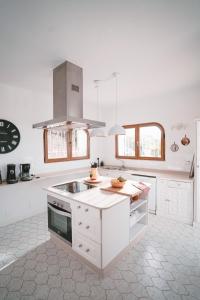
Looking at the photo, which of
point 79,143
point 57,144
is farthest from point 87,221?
point 79,143

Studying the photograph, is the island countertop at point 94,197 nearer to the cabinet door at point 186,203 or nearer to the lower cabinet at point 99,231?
the lower cabinet at point 99,231

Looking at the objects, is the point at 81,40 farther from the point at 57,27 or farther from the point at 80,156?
the point at 80,156

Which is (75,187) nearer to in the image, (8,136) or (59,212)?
(59,212)

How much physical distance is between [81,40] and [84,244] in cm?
241

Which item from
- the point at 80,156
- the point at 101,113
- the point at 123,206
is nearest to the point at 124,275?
the point at 123,206

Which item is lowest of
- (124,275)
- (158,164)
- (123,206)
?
(124,275)

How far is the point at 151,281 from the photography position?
183 centimetres

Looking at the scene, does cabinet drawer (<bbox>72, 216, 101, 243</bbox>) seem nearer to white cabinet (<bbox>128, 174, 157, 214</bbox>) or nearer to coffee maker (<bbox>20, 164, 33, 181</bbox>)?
coffee maker (<bbox>20, 164, 33, 181</bbox>)

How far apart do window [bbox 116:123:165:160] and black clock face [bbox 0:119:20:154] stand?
2.82m

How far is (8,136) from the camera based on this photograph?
3160mm

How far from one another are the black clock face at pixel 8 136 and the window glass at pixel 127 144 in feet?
9.26

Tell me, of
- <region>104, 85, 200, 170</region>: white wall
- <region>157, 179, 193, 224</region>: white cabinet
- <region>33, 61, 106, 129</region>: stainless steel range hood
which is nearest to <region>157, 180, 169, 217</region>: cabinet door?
<region>157, 179, 193, 224</region>: white cabinet

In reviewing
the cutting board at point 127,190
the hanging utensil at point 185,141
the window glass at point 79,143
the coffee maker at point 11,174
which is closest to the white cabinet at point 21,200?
the coffee maker at point 11,174

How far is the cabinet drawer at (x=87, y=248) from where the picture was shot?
184cm
